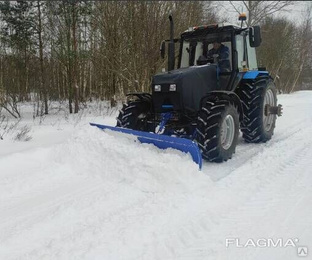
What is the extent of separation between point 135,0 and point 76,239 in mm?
11899

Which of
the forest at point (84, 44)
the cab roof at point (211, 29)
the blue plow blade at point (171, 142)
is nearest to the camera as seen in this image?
the blue plow blade at point (171, 142)

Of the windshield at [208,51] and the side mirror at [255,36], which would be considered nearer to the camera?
the side mirror at [255,36]

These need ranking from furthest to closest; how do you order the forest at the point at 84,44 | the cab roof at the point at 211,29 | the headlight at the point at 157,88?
the forest at the point at 84,44 → the cab roof at the point at 211,29 → the headlight at the point at 157,88

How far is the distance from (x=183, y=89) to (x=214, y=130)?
0.83 metres

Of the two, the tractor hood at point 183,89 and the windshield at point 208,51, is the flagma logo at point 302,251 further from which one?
the windshield at point 208,51

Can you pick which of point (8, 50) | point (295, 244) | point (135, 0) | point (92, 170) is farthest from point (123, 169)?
point (8, 50)

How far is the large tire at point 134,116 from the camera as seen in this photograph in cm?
555

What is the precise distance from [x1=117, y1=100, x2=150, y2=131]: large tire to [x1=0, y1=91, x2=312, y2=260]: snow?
31.2 inches

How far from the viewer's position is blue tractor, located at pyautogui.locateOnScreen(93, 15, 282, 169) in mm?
4621

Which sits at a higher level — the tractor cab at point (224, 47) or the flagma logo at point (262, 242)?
the tractor cab at point (224, 47)

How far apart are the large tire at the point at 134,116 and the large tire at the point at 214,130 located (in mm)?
1269

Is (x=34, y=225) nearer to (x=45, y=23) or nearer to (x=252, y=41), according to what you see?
(x=252, y=41)

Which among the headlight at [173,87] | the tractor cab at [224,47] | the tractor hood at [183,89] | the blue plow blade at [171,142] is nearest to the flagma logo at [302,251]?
the blue plow blade at [171,142]

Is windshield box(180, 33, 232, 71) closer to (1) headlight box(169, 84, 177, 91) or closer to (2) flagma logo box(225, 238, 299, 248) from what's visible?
(1) headlight box(169, 84, 177, 91)
